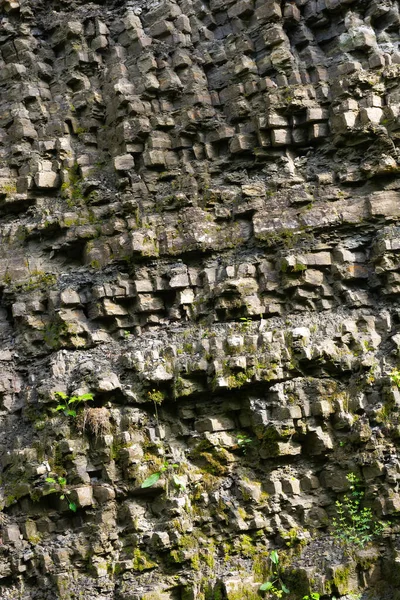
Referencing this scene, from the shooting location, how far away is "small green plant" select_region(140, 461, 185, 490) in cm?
756

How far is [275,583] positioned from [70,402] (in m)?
2.83

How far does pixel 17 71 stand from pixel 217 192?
3354 mm

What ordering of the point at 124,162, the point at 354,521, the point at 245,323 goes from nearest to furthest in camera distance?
the point at 354,521
the point at 245,323
the point at 124,162

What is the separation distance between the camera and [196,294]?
853cm

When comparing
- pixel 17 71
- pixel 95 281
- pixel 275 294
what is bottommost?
pixel 275 294

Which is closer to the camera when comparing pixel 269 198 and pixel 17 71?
pixel 269 198

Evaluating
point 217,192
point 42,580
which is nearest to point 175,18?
point 217,192

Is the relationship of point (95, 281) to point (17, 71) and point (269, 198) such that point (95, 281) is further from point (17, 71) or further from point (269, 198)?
point (17, 71)

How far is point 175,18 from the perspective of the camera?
968cm

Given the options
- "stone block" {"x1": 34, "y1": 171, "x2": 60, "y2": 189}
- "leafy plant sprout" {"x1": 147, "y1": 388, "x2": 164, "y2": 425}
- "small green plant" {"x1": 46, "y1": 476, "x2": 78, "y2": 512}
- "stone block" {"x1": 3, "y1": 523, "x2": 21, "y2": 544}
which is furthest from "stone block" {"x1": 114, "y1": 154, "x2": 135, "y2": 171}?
"stone block" {"x1": 3, "y1": 523, "x2": 21, "y2": 544}

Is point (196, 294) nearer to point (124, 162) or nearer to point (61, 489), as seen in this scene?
point (124, 162)

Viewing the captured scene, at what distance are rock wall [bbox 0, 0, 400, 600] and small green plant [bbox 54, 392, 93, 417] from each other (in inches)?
0.6

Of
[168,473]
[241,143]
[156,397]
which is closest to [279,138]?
[241,143]

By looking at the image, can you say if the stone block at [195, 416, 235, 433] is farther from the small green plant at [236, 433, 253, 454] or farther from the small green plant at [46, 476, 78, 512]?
the small green plant at [46, 476, 78, 512]
